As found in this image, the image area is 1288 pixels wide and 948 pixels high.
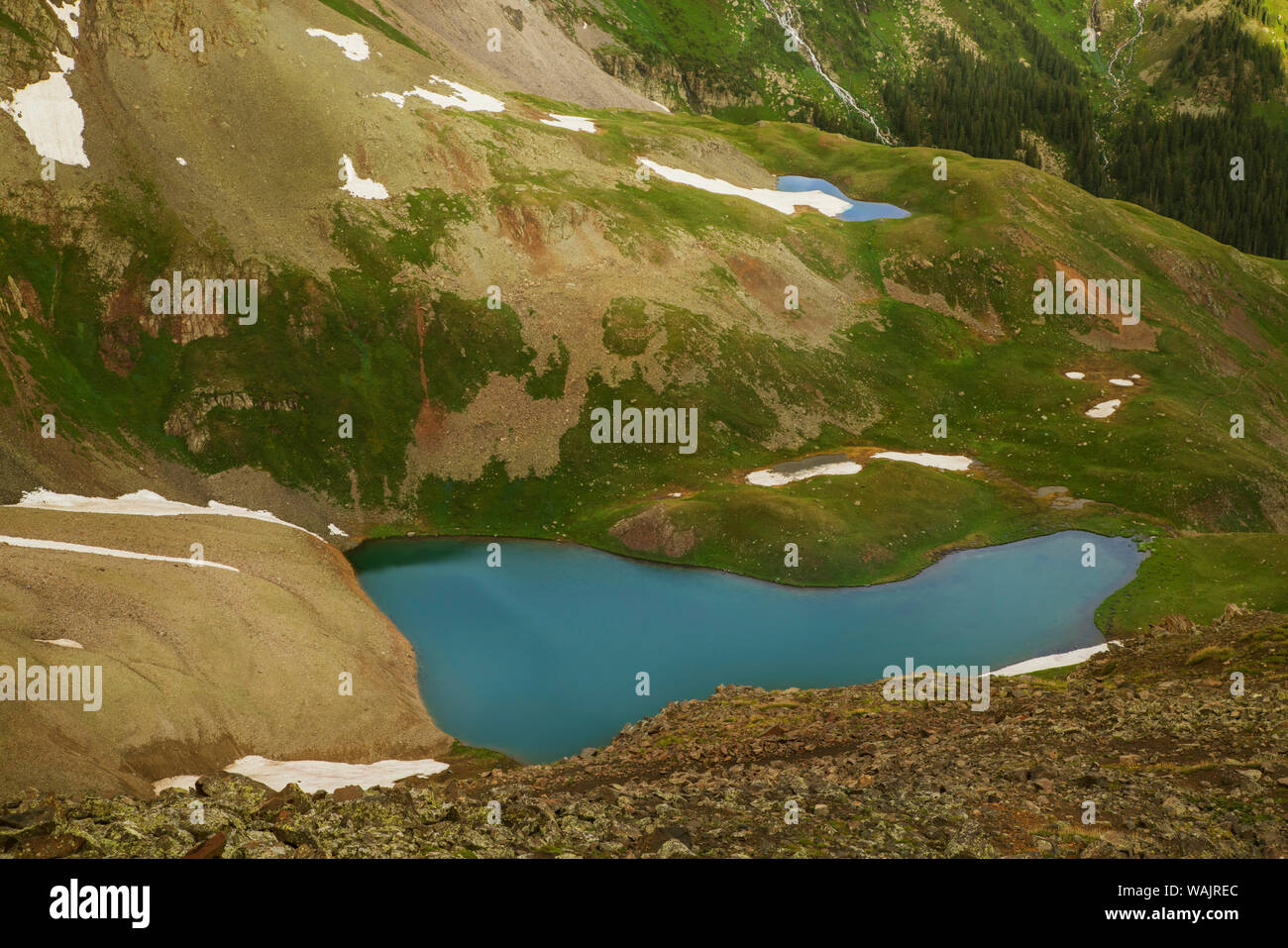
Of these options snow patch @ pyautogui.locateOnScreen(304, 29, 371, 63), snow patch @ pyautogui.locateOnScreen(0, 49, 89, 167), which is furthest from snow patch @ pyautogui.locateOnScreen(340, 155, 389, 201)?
snow patch @ pyautogui.locateOnScreen(0, 49, 89, 167)

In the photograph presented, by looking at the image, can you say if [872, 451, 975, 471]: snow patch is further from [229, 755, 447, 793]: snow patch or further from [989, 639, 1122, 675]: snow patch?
[229, 755, 447, 793]: snow patch

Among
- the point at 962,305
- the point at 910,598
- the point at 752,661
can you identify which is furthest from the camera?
the point at 962,305

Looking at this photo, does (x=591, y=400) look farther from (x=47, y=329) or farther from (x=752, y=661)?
(x=47, y=329)

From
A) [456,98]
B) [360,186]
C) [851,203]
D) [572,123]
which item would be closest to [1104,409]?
[851,203]

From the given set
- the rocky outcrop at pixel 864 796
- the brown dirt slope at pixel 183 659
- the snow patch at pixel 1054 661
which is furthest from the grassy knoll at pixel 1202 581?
the brown dirt slope at pixel 183 659

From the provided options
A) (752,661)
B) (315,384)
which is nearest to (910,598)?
(752,661)

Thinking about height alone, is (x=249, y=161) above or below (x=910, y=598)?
above

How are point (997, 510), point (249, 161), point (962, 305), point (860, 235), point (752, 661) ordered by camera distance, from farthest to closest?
point (860, 235) < point (962, 305) < point (249, 161) < point (997, 510) < point (752, 661)

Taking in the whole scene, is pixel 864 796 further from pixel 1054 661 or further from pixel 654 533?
pixel 654 533

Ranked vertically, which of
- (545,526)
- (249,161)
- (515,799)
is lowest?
(515,799)
